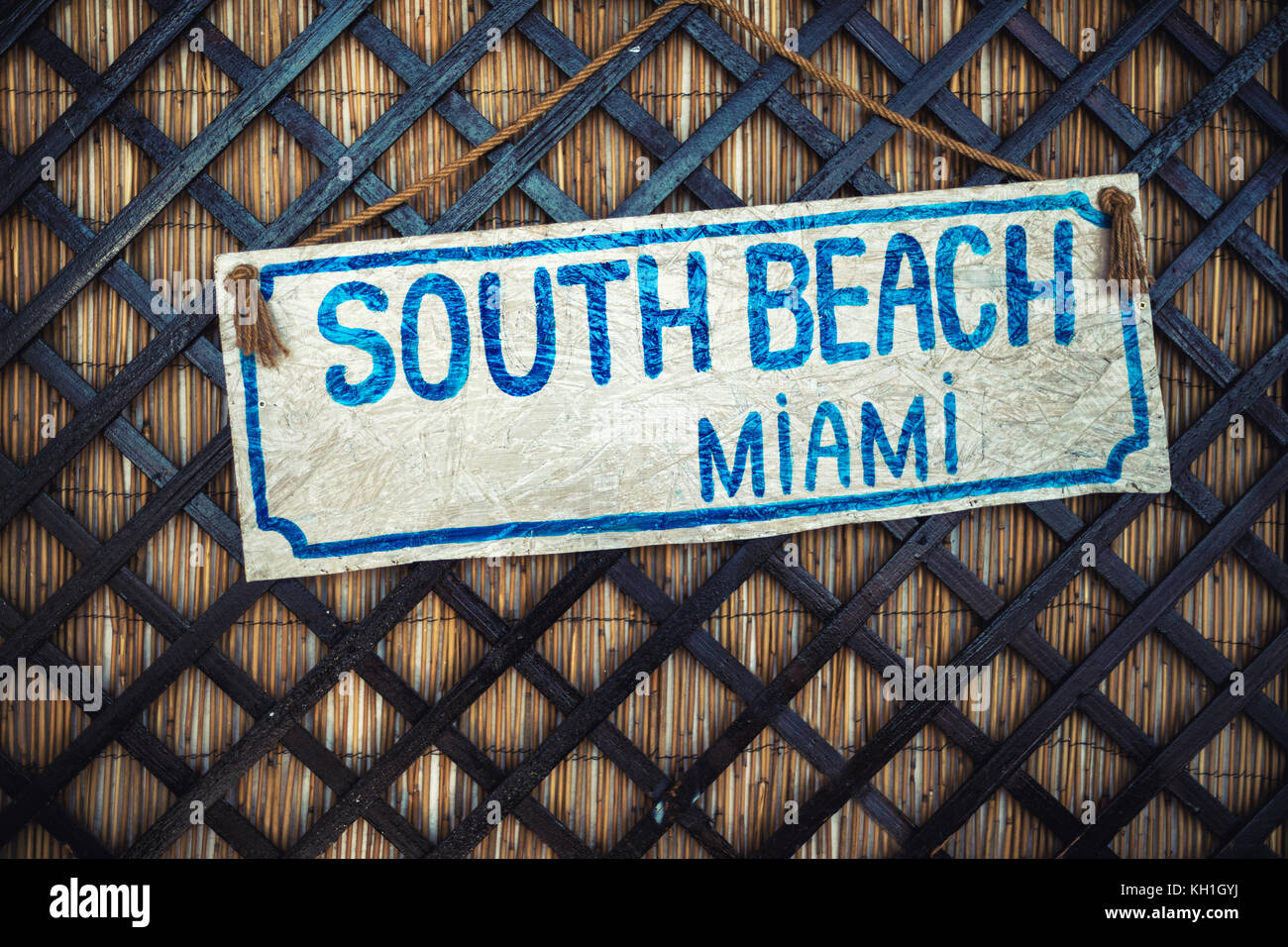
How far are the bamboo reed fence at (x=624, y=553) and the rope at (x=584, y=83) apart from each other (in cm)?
6

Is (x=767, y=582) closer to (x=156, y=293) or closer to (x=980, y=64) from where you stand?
(x=980, y=64)

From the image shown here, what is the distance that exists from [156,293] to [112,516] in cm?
62

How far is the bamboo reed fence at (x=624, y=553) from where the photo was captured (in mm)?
2035

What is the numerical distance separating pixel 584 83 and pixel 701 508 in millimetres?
1189

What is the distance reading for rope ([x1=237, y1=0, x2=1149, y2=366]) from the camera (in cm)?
197

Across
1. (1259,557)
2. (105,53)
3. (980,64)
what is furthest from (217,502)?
(1259,557)

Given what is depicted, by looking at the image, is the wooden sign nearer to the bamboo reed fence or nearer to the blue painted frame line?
the blue painted frame line

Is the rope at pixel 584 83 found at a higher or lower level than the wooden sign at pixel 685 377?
higher

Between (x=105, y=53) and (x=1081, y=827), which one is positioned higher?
(x=105, y=53)

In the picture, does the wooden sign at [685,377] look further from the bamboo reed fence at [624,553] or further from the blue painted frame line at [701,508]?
the bamboo reed fence at [624,553]

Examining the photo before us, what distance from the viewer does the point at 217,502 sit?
2076mm

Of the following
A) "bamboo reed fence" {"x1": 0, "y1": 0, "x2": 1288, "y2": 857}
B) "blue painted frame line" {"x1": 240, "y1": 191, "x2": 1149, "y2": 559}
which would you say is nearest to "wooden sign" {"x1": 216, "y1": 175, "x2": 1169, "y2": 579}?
"blue painted frame line" {"x1": 240, "y1": 191, "x2": 1149, "y2": 559}

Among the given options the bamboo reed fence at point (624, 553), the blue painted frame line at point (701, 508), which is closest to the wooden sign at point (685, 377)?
the blue painted frame line at point (701, 508)

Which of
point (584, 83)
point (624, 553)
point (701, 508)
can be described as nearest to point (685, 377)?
point (701, 508)
